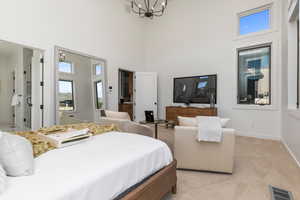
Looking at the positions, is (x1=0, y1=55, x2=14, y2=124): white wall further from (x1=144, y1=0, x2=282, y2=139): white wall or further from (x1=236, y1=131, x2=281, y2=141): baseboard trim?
(x1=236, y1=131, x2=281, y2=141): baseboard trim

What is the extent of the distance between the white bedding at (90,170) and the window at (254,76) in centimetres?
396

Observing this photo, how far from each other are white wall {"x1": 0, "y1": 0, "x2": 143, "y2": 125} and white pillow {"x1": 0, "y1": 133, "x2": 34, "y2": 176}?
2863 millimetres

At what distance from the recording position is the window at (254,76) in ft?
13.9

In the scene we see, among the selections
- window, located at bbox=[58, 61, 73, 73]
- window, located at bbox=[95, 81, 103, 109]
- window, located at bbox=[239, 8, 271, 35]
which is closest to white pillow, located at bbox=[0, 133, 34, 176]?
window, located at bbox=[58, 61, 73, 73]

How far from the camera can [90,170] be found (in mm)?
987

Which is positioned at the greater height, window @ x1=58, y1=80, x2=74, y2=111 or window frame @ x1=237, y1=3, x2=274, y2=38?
window frame @ x1=237, y1=3, x2=274, y2=38

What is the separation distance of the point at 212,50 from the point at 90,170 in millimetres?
5041

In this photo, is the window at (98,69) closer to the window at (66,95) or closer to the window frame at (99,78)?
the window frame at (99,78)

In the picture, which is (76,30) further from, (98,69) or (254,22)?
(254,22)

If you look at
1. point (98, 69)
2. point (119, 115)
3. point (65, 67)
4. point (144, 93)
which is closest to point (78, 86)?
point (65, 67)

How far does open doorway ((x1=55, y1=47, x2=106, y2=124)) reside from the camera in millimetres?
3717

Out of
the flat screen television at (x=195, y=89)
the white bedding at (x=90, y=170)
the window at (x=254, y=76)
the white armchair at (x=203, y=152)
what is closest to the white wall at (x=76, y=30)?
the flat screen television at (x=195, y=89)

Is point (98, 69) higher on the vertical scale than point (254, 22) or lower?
lower

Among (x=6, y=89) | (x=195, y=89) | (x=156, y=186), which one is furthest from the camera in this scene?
(x=195, y=89)
